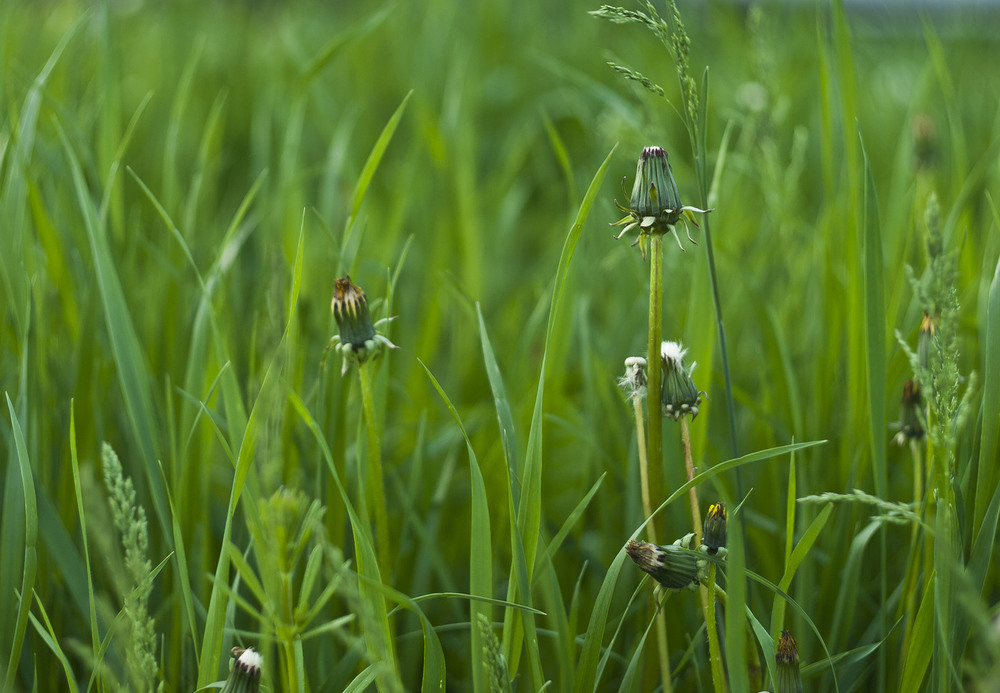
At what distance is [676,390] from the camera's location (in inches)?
29.5

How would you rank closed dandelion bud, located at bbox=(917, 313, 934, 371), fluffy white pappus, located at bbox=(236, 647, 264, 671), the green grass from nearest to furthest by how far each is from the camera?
fluffy white pappus, located at bbox=(236, 647, 264, 671)
the green grass
closed dandelion bud, located at bbox=(917, 313, 934, 371)

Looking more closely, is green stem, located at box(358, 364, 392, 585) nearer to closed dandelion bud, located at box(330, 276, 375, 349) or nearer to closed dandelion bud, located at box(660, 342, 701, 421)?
closed dandelion bud, located at box(330, 276, 375, 349)

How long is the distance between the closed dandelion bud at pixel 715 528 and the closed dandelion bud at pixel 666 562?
37 millimetres

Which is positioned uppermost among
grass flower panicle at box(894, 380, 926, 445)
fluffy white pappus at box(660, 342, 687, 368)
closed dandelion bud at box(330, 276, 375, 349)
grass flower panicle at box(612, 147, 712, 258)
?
grass flower panicle at box(612, 147, 712, 258)

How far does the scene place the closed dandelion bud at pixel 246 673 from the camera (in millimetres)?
609

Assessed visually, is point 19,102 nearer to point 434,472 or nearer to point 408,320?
point 408,320

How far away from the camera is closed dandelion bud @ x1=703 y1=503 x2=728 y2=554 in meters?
0.69

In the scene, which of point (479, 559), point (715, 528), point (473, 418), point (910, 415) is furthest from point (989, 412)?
point (473, 418)

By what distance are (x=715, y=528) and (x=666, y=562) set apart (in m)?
0.06

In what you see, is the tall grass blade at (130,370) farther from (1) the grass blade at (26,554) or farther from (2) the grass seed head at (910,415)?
(2) the grass seed head at (910,415)

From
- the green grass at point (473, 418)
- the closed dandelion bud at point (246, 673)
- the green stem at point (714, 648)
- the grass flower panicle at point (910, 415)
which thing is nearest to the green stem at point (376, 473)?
the green grass at point (473, 418)

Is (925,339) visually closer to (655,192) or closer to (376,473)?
(655,192)

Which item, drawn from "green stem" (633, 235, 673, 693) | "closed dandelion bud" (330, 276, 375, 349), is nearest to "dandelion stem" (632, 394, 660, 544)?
"green stem" (633, 235, 673, 693)

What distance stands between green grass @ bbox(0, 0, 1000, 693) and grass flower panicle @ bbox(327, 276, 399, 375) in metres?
0.05
